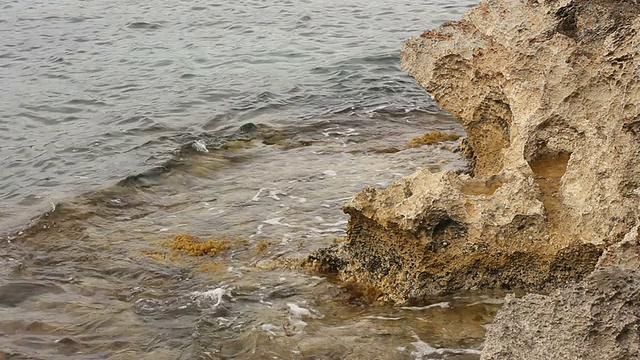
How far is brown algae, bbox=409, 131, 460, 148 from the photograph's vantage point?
9.58m

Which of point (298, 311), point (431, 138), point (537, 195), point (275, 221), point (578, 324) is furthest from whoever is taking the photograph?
point (431, 138)

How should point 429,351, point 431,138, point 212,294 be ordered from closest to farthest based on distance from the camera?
1. point 429,351
2. point 212,294
3. point 431,138

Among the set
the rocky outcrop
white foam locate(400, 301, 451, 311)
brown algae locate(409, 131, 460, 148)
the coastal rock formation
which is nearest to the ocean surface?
white foam locate(400, 301, 451, 311)

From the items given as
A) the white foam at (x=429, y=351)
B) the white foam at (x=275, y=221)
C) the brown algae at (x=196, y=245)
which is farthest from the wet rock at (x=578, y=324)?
the white foam at (x=275, y=221)

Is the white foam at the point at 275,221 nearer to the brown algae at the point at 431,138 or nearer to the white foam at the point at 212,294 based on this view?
the white foam at the point at 212,294

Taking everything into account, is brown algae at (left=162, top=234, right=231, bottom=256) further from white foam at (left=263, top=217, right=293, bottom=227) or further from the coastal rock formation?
the coastal rock formation

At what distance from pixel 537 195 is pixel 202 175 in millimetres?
4875

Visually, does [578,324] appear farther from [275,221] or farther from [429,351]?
[275,221]

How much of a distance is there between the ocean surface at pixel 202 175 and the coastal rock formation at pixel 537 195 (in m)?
0.26

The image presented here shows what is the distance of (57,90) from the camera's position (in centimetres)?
1241

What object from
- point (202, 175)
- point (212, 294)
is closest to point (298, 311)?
point (212, 294)

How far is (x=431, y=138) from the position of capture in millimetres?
9672

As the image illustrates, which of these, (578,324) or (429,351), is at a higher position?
(578,324)

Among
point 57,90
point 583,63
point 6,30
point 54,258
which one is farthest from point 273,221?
point 6,30
